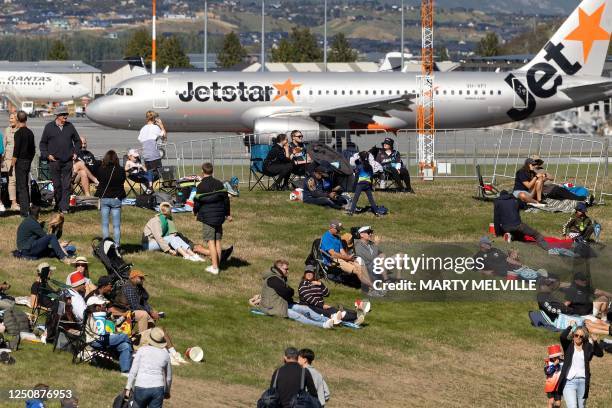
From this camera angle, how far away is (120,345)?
16891 millimetres

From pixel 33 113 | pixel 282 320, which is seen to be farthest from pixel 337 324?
pixel 33 113

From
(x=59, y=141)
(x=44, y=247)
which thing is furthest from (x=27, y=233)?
(x=59, y=141)

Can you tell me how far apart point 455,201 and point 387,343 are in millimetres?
10651

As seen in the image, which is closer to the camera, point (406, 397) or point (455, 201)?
point (406, 397)

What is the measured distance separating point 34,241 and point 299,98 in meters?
26.7

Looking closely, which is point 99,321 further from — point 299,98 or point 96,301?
point 299,98

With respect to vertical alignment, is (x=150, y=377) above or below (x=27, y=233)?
below

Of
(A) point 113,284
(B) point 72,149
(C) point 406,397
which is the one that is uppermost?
(B) point 72,149

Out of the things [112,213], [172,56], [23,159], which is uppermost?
[172,56]

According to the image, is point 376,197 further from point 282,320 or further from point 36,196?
point 282,320

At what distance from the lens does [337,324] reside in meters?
20.8

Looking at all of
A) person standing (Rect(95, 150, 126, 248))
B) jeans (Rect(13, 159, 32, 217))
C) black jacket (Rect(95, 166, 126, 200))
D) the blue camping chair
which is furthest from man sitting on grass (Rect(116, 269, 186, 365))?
the blue camping chair

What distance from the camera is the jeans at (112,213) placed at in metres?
22.9

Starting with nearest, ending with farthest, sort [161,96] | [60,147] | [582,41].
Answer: [60,147] < [161,96] < [582,41]
